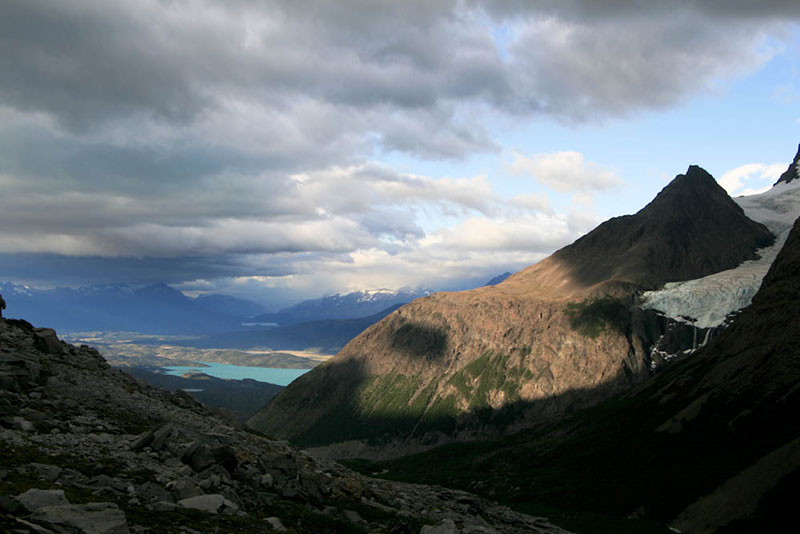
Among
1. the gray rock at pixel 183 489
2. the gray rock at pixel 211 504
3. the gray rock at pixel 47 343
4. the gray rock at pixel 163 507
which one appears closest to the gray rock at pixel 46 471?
the gray rock at pixel 163 507

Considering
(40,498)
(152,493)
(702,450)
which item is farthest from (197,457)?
(702,450)

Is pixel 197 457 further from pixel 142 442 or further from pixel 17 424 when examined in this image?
pixel 17 424

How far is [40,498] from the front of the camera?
2038cm

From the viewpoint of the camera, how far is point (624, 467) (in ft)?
434

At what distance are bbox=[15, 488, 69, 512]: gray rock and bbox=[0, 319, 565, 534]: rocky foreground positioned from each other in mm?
40

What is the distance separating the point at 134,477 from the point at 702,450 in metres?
127

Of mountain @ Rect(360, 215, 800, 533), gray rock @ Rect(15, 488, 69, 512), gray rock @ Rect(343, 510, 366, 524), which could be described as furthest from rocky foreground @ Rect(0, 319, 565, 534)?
mountain @ Rect(360, 215, 800, 533)

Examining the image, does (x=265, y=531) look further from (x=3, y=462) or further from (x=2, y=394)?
(x=2, y=394)

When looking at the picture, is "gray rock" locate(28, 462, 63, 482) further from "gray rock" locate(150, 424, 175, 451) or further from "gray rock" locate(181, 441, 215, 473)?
"gray rock" locate(150, 424, 175, 451)

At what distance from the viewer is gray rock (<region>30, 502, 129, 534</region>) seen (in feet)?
59.2

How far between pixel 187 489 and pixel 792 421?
400 feet

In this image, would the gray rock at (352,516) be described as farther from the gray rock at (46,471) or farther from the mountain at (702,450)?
the mountain at (702,450)

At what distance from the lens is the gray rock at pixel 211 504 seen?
26031 millimetres

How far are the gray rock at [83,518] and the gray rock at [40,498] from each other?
28.6 inches
